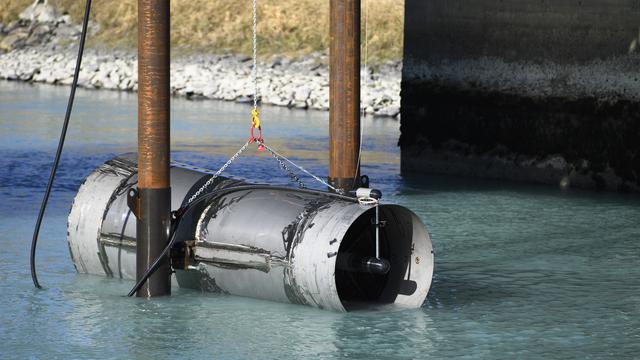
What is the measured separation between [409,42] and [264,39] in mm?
25432

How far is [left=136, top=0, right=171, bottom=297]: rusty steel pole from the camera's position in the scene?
1245 centimetres

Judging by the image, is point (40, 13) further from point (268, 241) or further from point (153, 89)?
point (268, 241)

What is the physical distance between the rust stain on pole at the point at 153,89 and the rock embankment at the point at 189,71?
2575cm

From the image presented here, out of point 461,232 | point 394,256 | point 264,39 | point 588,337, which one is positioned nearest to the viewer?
point 588,337

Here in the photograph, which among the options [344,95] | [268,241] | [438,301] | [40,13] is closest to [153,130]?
[268,241]

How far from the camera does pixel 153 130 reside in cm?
1254

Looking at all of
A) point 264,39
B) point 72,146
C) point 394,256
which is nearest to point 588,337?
point 394,256

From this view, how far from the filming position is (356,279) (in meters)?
13.3

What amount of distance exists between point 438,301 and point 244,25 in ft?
129

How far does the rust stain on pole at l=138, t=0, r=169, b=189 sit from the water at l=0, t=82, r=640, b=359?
4.15 ft

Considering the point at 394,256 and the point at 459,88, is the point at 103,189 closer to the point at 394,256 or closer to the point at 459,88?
the point at 394,256

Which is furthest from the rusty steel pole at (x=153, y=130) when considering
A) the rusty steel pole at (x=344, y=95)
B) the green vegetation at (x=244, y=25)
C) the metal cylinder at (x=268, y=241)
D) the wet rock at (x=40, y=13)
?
the wet rock at (x=40, y=13)

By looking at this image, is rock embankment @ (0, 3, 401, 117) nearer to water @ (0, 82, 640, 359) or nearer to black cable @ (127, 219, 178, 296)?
water @ (0, 82, 640, 359)

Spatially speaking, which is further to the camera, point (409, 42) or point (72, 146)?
point (72, 146)
